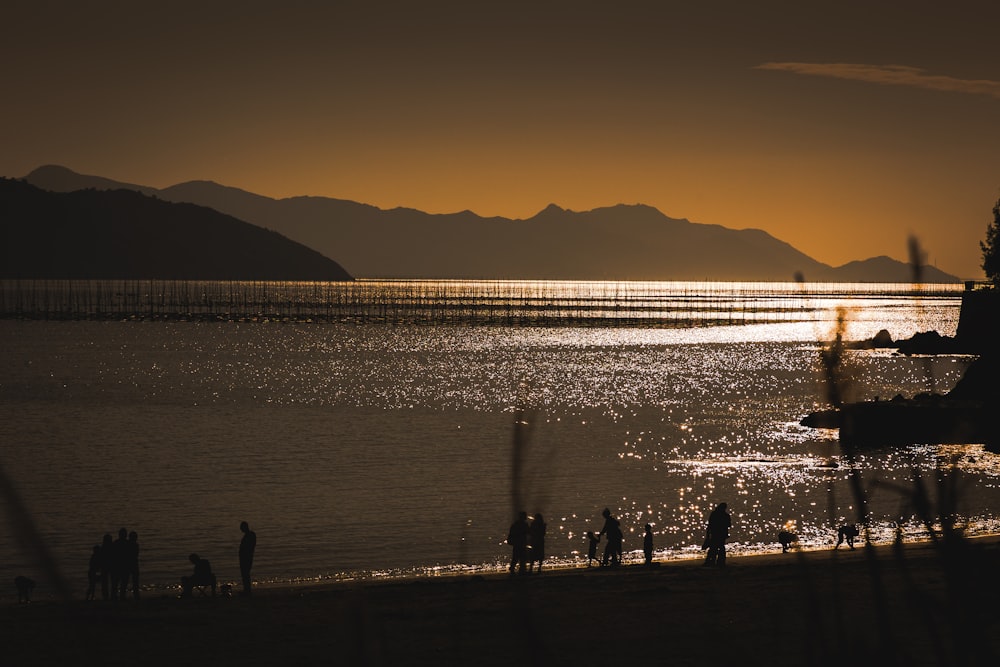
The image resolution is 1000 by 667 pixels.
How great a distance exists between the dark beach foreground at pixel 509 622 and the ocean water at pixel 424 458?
215 centimetres

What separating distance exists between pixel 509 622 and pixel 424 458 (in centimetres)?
3258

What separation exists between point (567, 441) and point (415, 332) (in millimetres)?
115051

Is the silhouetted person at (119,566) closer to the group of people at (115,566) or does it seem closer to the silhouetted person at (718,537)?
the group of people at (115,566)

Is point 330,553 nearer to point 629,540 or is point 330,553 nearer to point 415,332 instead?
point 629,540

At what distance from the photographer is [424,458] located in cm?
5128

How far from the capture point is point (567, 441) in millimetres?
58312

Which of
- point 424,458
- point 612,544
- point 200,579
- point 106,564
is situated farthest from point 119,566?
point 424,458

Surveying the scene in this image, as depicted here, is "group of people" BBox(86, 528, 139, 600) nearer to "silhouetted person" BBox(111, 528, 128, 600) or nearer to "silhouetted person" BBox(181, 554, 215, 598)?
"silhouetted person" BBox(111, 528, 128, 600)

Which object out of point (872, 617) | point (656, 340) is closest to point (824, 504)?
point (872, 617)

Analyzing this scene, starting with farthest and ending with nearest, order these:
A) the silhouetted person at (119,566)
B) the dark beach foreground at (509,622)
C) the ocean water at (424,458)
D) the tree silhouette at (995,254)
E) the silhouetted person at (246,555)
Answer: the tree silhouette at (995,254) → the ocean water at (424,458) → the silhouetted person at (246,555) → the silhouetted person at (119,566) → the dark beach foreground at (509,622)

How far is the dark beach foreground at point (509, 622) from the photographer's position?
52.3ft

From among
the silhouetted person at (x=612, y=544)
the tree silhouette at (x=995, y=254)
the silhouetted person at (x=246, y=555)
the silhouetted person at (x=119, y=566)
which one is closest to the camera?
the silhouetted person at (x=119, y=566)

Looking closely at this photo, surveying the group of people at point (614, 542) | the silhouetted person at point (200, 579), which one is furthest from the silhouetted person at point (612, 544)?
the silhouetted person at point (200, 579)

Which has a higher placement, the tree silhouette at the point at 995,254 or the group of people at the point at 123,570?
the tree silhouette at the point at 995,254
